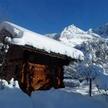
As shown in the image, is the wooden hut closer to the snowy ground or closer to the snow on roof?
the snow on roof

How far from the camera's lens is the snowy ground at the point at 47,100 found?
692 centimetres

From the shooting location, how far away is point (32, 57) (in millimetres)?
15656

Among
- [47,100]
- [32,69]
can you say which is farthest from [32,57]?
[47,100]

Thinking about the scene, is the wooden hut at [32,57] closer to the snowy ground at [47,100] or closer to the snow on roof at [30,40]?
the snow on roof at [30,40]

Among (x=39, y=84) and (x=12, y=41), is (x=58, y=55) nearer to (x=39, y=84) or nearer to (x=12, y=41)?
(x=39, y=84)

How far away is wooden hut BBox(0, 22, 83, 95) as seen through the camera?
14.3 m

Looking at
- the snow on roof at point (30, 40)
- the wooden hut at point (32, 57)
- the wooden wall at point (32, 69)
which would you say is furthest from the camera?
the wooden wall at point (32, 69)

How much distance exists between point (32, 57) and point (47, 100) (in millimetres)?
8213

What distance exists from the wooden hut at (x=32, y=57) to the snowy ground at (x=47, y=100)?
19.1 ft

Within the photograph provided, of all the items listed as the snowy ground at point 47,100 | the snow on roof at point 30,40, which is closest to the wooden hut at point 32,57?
the snow on roof at point 30,40

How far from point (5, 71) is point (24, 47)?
2.66 meters

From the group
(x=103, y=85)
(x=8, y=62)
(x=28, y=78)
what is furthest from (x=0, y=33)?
(x=103, y=85)

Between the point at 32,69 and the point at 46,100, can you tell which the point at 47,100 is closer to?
the point at 46,100

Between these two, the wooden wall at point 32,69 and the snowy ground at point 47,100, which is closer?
the snowy ground at point 47,100
